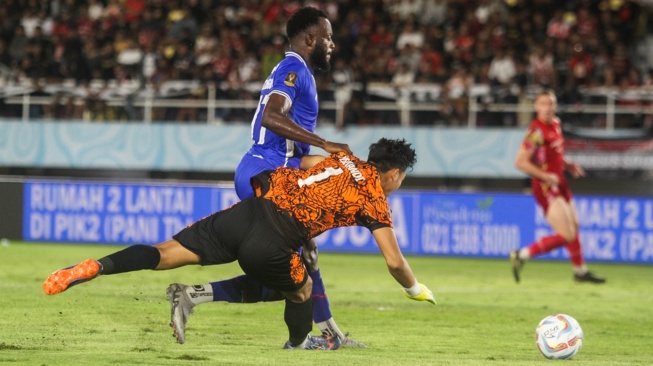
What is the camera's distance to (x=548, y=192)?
567 inches

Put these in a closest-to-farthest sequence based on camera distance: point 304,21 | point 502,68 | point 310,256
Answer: point 310,256
point 304,21
point 502,68

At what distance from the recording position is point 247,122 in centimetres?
2036

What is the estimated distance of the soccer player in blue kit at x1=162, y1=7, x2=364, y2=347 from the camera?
7.55 m

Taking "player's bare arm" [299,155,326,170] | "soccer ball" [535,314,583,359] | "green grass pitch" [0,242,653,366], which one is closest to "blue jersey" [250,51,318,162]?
"player's bare arm" [299,155,326,170]

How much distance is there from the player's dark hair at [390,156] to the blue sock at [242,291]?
1264mm

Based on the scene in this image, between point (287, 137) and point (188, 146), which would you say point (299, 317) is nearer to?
point (287, 137)

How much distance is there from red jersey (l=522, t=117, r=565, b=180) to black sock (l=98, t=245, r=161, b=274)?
8.04m

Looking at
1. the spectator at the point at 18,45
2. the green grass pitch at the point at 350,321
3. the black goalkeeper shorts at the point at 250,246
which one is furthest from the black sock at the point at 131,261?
the spectator at the point at 18,45

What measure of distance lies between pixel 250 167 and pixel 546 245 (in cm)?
742

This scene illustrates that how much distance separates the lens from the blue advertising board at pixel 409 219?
1820cm

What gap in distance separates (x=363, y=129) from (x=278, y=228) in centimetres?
1263

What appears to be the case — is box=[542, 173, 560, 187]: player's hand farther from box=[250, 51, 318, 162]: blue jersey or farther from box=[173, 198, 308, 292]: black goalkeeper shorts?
box=[173, 198, 308, 292]: black goalkeeper shorts

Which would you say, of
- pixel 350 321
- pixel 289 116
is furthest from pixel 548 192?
pixel 289 116

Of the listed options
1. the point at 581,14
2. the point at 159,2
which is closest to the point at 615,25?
the point at 581,14
